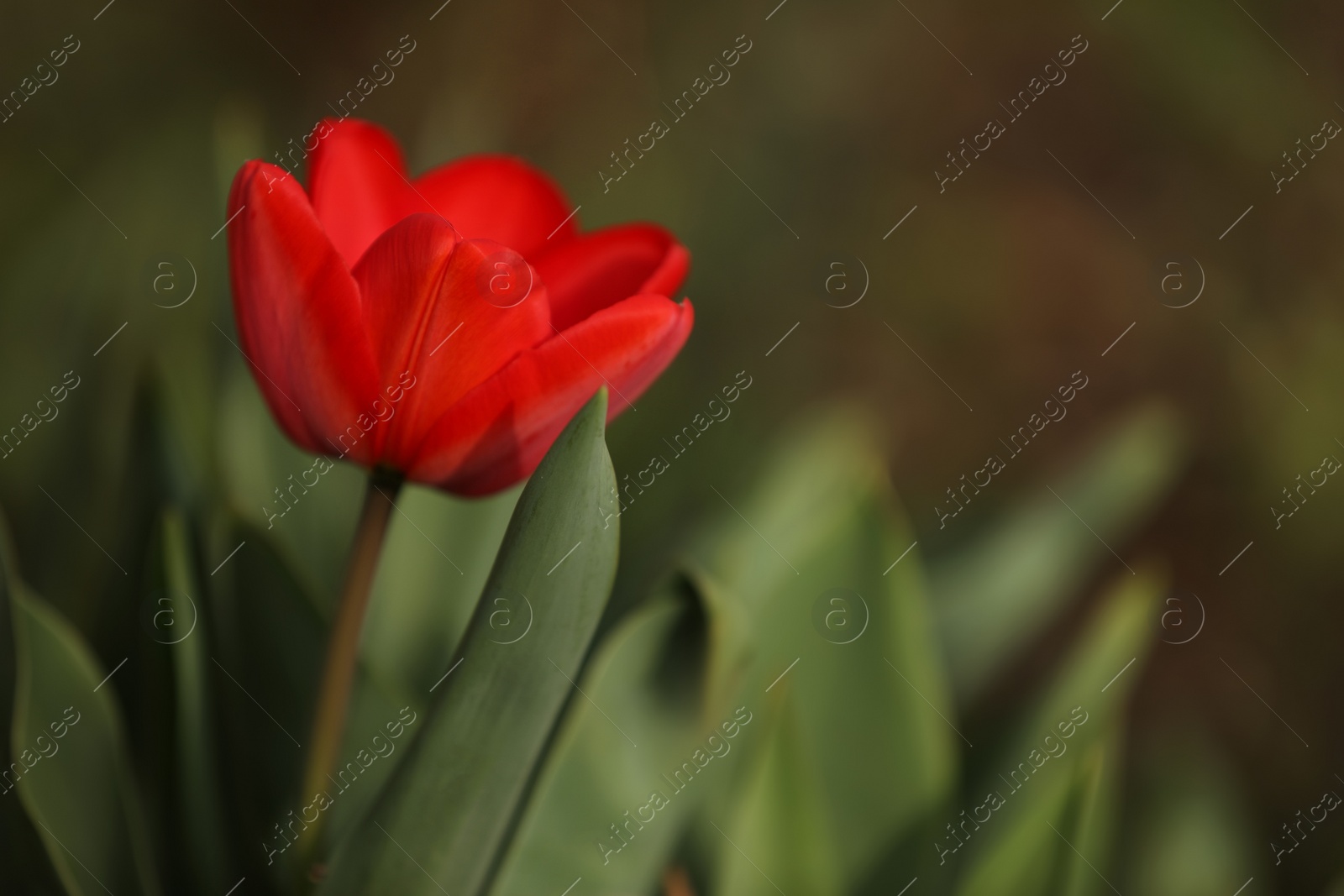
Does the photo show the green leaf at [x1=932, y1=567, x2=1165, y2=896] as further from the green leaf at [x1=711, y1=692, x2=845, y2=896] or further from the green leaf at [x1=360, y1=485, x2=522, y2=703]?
the green leaf at [x1=360, y1=485, x2=522, y2=703]

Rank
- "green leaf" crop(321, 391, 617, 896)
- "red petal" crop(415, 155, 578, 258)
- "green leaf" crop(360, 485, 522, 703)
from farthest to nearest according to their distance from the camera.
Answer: "green leaf" crop(360, 485, 522, 703)
"red petal" crop(415, 155, 578, 258)
"green leaf" crop(321, 391, 617, 896)

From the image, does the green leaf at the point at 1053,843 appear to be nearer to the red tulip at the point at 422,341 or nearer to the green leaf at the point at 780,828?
the green leaf at the point at 780,828

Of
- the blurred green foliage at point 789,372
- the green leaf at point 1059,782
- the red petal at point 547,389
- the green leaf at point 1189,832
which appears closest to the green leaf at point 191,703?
the blurred green foliage at point 789,372

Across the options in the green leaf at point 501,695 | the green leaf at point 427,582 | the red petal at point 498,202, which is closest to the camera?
the green leaf at point 501,695

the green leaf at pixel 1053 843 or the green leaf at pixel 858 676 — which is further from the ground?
the green leaf at pixel 858 676

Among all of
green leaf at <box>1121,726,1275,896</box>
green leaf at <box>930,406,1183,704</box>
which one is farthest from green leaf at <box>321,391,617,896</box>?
green leaf at <box>1121,726,1275,896</box>

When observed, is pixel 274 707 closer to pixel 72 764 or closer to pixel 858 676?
pixel 72 764

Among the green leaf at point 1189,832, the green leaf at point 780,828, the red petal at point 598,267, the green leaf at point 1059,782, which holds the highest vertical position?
the red petal at point 598,267
